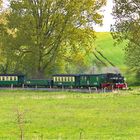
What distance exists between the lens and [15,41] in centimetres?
7781

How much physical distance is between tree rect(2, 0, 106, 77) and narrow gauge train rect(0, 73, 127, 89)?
9.22ft

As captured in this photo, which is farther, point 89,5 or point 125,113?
point 89,5

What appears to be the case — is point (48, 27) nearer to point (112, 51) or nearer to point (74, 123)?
point (74, 123)

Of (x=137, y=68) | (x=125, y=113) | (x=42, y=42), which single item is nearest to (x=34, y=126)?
(x=125, y=113)

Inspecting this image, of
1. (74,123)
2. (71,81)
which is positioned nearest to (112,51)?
(71,81)

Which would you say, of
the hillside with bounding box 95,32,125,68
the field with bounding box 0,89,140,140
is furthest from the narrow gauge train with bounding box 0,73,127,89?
the hillside with bounding box 95,32,125,68

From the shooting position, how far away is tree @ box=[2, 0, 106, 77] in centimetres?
7712

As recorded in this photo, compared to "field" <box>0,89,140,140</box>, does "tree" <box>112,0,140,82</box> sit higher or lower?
higher

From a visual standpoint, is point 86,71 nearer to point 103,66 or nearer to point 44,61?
point 103,66

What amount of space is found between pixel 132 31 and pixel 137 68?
20524 millimetres

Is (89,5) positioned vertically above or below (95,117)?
above

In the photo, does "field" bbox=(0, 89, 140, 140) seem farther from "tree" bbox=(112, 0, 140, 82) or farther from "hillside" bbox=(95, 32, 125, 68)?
"hillside" bbox=(95, 32, 125, 68)

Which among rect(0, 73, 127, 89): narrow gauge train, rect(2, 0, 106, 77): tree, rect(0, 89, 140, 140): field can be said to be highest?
rect(2, 0, 106, 77): tree

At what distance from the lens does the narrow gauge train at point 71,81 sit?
7238 cm
